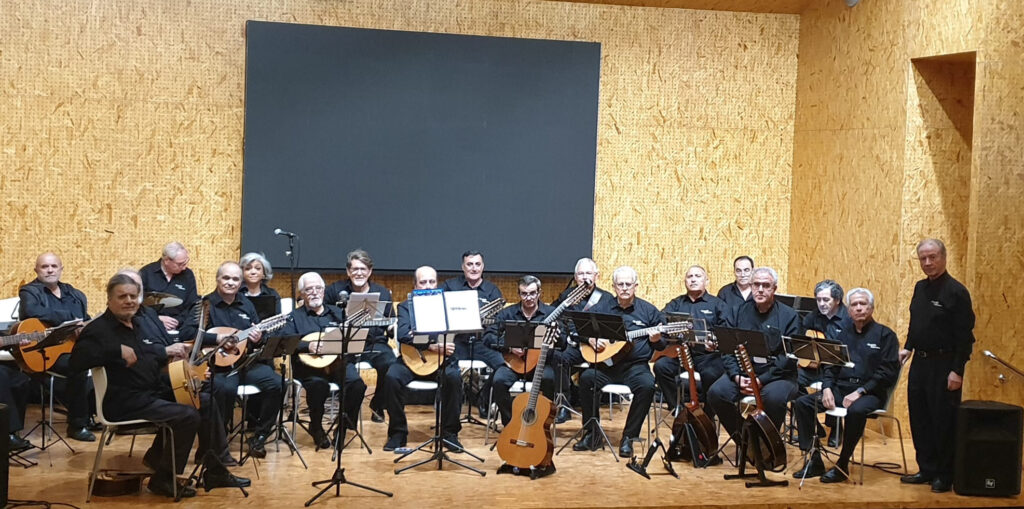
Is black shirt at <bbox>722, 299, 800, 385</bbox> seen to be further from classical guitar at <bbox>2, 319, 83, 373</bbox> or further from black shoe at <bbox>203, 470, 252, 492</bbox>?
classical guitar at <bbox>2, 319, 83, 373</bbox>

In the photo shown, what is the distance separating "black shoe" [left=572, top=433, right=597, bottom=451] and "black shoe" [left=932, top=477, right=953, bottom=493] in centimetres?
238

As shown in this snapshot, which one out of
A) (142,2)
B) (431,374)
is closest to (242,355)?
(431,374)

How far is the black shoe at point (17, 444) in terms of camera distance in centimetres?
714

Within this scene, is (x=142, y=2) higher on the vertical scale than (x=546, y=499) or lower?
higher

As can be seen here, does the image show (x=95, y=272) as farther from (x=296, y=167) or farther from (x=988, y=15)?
(x=988, y=15)

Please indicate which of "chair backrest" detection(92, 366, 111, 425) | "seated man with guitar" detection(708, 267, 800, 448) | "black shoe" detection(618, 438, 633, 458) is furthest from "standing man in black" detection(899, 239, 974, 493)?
"chair backrest" detection(92, 366, 111, 425)

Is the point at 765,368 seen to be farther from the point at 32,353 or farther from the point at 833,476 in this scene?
the point at 32,353

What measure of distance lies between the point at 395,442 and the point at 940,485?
382 cm

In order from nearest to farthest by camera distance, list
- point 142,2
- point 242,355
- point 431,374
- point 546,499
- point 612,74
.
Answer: point 546,499, point 242,355, point 431,374, point 142,2, point 612,74

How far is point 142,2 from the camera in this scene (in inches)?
374

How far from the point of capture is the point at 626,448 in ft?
25.3

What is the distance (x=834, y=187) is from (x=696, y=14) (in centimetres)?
222

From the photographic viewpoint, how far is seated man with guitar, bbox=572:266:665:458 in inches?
309

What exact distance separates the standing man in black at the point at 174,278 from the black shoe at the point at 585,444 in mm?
3256
